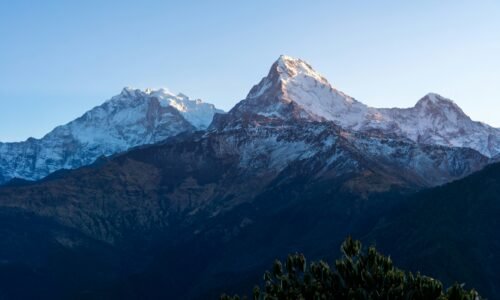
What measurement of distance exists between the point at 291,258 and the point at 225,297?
8807 millimetres

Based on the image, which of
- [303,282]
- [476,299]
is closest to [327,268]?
[303,282]

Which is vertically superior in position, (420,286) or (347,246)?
(347,246)

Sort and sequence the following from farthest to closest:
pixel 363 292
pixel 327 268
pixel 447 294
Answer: pixel 327 268 < pixel 363 292 < pixel 447 294

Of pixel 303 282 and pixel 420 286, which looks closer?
pixel 420 286

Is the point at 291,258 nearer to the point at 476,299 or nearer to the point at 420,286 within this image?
the point at 420,286

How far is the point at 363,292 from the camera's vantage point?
268ft

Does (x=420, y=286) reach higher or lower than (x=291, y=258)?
lower

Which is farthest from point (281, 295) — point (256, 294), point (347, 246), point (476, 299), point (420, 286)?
point (476, 299)

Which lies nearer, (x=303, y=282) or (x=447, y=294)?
(x=447, y=294)

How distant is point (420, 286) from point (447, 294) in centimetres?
438

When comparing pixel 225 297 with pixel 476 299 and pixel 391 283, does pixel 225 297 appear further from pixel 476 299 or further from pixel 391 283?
pixel 476 299

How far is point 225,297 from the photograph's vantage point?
9100cm

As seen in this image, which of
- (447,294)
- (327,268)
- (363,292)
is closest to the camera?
(447,294)

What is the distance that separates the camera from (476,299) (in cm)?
7731
